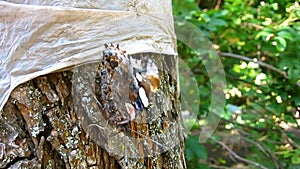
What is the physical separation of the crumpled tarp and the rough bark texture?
20 millimetres

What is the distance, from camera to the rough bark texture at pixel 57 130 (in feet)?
1.79

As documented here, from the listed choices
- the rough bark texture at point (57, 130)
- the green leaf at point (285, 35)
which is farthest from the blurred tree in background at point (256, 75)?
the rough bark texture at point (57, 130)

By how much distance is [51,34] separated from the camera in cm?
55

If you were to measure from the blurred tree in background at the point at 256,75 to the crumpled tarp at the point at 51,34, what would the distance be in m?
0.81

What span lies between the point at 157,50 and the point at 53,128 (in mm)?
221

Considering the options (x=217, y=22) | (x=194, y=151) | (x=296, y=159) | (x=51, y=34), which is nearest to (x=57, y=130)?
(x=51, y=34)

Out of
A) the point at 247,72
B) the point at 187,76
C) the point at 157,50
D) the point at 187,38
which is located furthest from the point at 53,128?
the point at 247,72

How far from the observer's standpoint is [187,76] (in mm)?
1237

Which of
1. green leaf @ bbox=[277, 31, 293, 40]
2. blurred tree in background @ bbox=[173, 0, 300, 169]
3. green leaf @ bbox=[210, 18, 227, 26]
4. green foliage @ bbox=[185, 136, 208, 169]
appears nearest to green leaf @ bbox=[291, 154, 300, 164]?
blurred tree in background @ bbox=[173, 0, 300, 169]

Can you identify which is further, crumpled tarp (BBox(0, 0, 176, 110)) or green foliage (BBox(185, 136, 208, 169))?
green foliage (BBox(185, 136, 208, 169))

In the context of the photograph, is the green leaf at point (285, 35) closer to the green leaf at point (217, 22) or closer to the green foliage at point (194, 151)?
the green leaf at point (217, 22)

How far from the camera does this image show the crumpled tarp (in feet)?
1.78

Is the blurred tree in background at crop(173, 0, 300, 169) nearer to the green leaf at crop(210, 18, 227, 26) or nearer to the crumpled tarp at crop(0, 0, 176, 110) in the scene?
the green leaf at crop(210, 18, 227, 26)

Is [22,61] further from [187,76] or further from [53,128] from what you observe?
[187,76]
